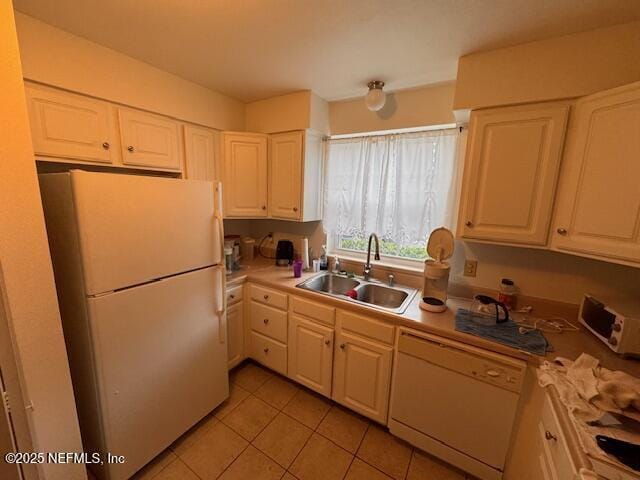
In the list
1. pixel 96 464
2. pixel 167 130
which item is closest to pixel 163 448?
pixel 96 464

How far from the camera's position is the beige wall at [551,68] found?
116cm

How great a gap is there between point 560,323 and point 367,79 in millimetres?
1938

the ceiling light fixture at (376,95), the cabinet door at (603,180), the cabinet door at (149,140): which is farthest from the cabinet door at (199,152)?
the cabinet door at (603,180)

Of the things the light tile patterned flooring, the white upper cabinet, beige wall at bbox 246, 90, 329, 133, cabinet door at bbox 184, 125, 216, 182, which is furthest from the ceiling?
the light tile patterned flooring

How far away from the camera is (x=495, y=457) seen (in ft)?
4.27

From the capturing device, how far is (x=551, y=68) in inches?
49.9

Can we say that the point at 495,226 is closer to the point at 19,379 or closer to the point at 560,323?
the point at 560,323

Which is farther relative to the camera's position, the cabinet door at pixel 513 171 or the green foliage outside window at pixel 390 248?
the green foliage outside window at pixel 390 248

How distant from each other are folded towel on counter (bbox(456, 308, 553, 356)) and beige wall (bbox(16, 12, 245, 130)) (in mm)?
2311

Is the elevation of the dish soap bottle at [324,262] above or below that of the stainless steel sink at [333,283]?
above

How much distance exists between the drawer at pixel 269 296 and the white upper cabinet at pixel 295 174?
652mm

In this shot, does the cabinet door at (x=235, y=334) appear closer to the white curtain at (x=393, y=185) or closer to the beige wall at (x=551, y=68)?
the white curtain at (x=393, y=185)

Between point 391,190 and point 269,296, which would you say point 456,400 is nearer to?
point 269,296

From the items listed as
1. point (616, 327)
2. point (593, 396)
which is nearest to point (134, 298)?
point (593, 396)
